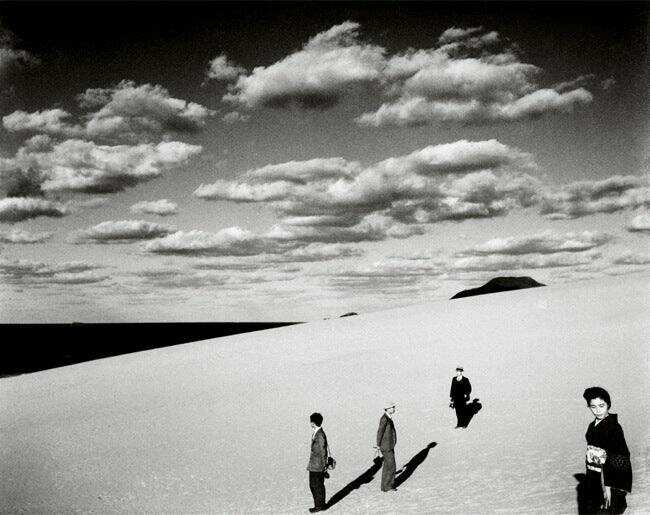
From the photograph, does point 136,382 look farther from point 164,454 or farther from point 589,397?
point 589,397

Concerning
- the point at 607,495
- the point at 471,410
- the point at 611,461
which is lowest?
the point at 471,410

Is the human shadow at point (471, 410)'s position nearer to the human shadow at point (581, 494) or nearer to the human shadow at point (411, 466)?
the human shadow at point (411, 466)

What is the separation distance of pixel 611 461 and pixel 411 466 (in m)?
7.05

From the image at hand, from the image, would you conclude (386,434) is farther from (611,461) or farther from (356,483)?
(611,461)

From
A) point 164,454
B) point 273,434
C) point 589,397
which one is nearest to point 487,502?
point 589,397

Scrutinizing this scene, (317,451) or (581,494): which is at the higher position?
(317,451)

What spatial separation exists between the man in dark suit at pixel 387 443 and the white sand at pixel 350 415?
0.28 metres

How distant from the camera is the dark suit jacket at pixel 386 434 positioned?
999 centimetres

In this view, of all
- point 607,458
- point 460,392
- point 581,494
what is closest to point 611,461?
point 607,458

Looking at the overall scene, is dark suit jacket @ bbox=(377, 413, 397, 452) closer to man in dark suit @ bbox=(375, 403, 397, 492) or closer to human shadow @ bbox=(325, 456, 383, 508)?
man in dark suit @ bbox=(375, 403, 397, 492)

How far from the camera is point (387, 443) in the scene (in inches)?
399

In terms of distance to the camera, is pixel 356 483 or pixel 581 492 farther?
pixel 356 483

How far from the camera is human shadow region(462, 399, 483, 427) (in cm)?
1499

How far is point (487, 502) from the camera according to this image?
9.65 m
